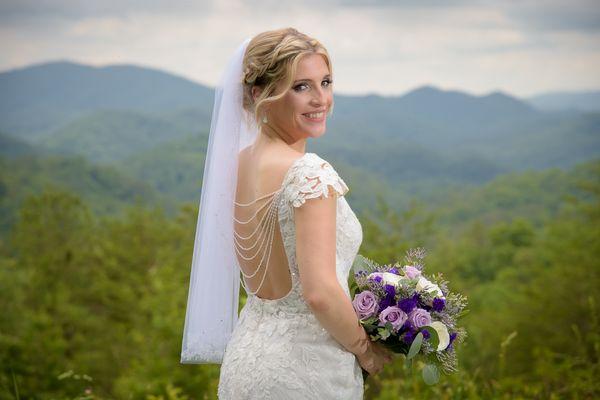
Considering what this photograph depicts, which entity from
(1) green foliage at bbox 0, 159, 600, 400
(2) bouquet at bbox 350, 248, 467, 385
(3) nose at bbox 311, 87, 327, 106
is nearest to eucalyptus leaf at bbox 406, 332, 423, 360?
(2) bouquet at bbox 350, 248, 467, 385

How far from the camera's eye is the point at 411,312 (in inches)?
98.1

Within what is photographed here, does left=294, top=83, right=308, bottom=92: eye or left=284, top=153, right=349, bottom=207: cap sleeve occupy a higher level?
left=294, top=83, right=308, bottom=92: eye

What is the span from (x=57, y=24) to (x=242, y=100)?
494 feet

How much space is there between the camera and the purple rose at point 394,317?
2.45 meters

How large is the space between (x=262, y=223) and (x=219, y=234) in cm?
41

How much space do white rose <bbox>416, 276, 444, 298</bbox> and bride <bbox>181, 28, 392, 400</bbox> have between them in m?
0.27

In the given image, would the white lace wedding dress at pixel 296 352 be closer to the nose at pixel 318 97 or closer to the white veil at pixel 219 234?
the nose at pixel 318 97

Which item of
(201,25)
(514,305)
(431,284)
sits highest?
(201,25)

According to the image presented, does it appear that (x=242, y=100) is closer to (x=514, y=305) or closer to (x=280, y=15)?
(x=514, y=305)

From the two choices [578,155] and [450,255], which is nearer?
[450,255]

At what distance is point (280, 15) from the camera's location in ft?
368

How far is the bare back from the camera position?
2.47 meters

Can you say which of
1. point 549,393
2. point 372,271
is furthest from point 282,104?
point 549,393

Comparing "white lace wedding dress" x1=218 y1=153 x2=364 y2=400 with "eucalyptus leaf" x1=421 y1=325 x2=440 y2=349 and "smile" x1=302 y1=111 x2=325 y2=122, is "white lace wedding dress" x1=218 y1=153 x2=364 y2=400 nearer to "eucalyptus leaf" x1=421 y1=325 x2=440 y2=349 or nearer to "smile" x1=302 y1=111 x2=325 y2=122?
"smile" x1=302 y1=111 x2=325 y2=122
